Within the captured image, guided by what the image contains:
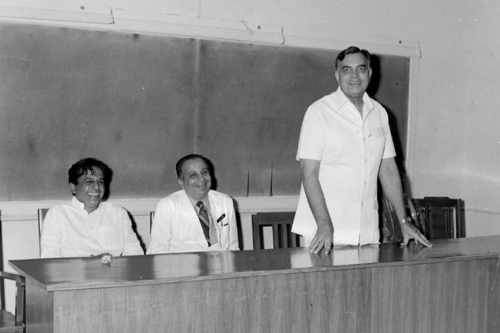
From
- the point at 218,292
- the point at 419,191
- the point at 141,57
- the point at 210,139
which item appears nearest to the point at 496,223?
the point at 419,191

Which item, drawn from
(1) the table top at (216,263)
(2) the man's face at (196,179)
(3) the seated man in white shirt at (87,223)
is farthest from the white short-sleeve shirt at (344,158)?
(3) the seated man in white shirt at (87,223)

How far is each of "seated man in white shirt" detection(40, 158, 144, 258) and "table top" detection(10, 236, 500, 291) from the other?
0.92m

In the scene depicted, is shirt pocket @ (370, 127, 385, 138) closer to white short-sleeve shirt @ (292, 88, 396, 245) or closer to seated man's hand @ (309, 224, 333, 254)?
white short-sleeve shirt @ (292, 88, 396, 245)

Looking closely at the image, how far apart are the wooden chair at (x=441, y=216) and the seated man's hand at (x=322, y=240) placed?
6.00ft

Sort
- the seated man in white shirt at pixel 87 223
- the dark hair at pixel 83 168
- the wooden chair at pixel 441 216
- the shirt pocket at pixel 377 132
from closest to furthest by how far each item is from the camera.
Answer: the shirt pocket at pixel 377 132
the seated man in white shirt at pixel 87 223
the dark hair at pixel 83 168
the wooden chair at pixel 441 216

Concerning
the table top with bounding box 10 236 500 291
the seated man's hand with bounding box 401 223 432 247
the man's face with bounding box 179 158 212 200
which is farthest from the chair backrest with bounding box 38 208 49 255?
the seated man's hand with bounding box 401 223 432 247

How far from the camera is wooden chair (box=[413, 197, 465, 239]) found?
176 inches

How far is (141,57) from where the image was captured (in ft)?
12.8

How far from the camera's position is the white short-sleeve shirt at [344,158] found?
117 inches

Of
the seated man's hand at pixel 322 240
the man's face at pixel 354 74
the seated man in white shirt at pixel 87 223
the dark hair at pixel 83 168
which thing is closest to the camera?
the seated man's hand at pixel 322 240

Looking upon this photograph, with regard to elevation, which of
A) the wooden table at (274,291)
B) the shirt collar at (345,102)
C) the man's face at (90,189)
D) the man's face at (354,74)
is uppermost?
the man's face at (354,74)

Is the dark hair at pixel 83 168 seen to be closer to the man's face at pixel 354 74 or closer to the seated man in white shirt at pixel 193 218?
the seated man in white shirt at pixel 193 218

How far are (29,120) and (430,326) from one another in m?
2.31

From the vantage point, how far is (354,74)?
298 centimetres
